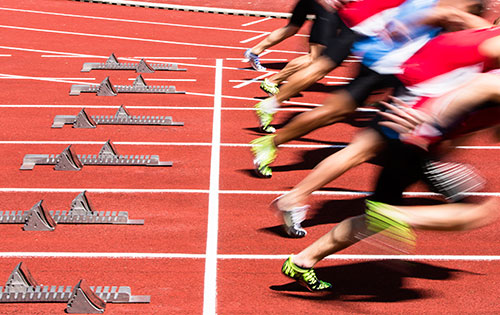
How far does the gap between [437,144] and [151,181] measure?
3073mm

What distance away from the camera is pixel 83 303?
12.6 feet

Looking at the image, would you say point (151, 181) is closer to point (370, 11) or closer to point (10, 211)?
point (10, 211)

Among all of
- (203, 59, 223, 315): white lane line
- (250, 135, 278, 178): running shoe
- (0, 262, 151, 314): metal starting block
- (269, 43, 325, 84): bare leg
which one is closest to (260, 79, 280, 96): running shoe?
(269, 43, 325, 84): bare leg

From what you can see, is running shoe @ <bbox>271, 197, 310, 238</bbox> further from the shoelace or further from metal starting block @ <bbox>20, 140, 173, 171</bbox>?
metal starting block @ <bbox>20, 140, 173, 171</bbox>

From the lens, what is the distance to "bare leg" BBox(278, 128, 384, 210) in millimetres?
3535

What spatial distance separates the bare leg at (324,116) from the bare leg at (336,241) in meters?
1.33

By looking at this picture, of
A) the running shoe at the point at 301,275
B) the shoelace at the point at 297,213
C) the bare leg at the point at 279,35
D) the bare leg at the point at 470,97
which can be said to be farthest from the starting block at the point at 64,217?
the bare leg at the point at 279,35

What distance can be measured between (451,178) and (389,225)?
0.40 metres

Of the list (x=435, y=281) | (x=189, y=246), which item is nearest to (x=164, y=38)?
(x=189, y=246)

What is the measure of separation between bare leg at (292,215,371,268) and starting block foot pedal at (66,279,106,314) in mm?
1135

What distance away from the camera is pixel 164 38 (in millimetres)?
11430

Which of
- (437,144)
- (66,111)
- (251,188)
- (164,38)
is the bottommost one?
(437,144)

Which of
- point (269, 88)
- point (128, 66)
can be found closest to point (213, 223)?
point (269, 88)

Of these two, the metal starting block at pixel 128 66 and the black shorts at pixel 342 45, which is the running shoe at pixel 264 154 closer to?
Answer: the black shorts at pixel 342 45
